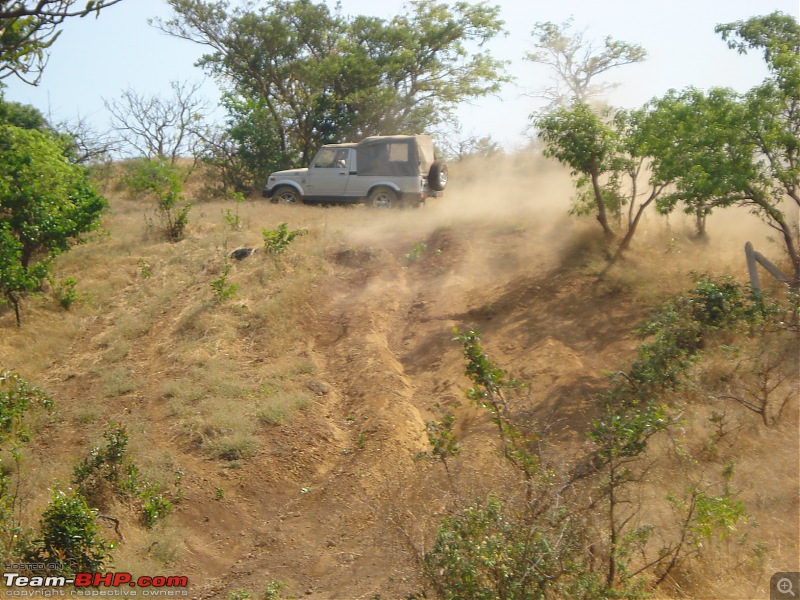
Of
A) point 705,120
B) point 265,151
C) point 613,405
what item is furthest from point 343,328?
point 265,151

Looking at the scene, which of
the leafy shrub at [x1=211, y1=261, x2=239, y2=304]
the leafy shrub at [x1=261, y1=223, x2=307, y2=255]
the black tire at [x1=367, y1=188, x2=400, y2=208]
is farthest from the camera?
the black tire at [x1=367, y1=188, x2=400, y2=208]

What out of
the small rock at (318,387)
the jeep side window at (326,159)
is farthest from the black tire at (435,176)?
the small rock at (318,387)

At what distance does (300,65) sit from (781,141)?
15.0 meters

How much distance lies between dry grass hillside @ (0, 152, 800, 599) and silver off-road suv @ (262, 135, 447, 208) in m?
0.94

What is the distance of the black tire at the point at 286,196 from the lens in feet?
59.0

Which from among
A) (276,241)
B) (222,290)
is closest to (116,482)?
(222,290)

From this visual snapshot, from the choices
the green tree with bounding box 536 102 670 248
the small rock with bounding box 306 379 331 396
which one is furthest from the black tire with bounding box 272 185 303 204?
the small rock with bounding box 306 379 331 396

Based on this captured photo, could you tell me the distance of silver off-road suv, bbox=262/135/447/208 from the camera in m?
16.9

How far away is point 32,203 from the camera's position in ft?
39.5

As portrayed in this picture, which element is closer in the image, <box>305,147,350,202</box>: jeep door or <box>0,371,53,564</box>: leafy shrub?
<box>0,371,53,564</box>: leafy shrub

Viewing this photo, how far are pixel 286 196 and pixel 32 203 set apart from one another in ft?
22.5

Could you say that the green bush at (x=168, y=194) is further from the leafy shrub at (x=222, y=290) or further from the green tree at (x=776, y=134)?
the green tree at (x=776, y=134)

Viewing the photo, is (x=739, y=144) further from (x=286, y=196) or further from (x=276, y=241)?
(x=286, y=196)

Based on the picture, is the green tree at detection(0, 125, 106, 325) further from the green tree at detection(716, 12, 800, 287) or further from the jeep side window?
the green tree at detection(716, 12, 800, 287)
